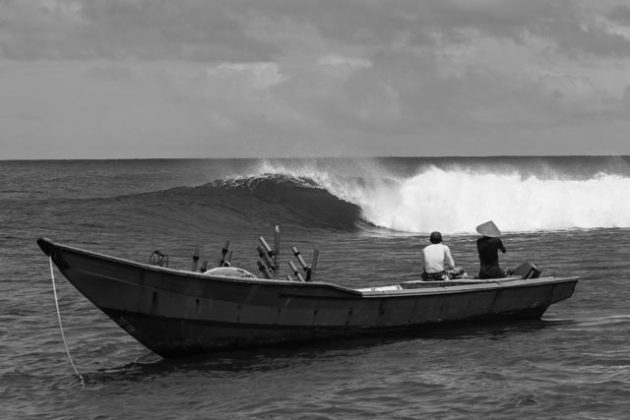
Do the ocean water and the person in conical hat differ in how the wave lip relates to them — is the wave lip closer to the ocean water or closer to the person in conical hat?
the ocean water

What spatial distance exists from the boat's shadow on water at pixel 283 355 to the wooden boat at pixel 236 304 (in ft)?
0.40

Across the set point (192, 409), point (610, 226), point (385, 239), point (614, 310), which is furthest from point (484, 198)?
point (192, 409)

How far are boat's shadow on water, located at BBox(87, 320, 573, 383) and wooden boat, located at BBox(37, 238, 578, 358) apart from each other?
0.12 m

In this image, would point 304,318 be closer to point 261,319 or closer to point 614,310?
point 261,319

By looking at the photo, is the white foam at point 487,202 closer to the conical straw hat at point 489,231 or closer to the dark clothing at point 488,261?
the dark clothing at point 488,261

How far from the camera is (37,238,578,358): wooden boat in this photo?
13.8 metres

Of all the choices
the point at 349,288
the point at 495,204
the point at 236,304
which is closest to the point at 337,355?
the point at 349,288

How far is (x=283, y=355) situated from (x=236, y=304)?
3.73 ft

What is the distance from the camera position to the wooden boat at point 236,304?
45.1 feet

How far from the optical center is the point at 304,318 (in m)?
14.9

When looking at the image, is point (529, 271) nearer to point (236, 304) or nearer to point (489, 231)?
point (489, 231)

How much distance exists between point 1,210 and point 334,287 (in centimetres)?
3131

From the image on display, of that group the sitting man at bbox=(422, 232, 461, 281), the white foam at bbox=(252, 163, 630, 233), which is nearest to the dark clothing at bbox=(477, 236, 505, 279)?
the sitting man at bbox=(422, 232, 461, 281)

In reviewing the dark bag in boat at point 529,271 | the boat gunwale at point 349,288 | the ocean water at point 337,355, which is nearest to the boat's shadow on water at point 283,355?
the ocean water at point 337,355
